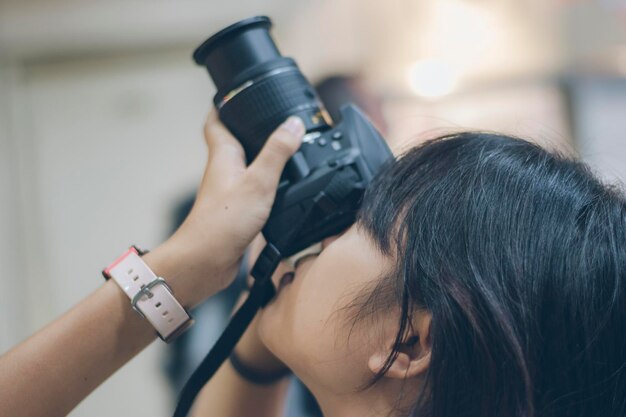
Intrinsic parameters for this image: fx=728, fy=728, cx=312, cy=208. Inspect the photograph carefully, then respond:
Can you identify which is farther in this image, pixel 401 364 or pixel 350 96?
pixel 350 96

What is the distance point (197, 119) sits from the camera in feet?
6.12

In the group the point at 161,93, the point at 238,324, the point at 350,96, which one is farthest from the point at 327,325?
the point at 161,93

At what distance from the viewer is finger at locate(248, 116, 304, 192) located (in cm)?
66

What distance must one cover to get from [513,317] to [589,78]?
4.09 ft

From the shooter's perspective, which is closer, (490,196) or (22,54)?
(490,196)

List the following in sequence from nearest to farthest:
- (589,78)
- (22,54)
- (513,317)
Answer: (513,317) → (589,78) → (22,54)

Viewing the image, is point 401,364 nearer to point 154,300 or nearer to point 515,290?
point 515,290

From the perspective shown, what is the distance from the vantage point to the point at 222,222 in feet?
2.12

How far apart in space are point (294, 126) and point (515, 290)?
25 centimetres

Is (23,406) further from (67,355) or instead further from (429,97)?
(429,97)

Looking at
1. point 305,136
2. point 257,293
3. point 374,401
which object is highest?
point 305,136

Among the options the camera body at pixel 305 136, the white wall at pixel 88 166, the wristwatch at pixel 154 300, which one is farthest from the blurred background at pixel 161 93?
the wristwatch at pixel 154 300

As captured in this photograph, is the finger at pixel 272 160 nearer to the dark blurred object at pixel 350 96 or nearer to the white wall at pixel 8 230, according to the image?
the dark blurred object at pixel 350 96

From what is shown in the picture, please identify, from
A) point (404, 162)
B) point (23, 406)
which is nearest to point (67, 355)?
point (23, 406)
